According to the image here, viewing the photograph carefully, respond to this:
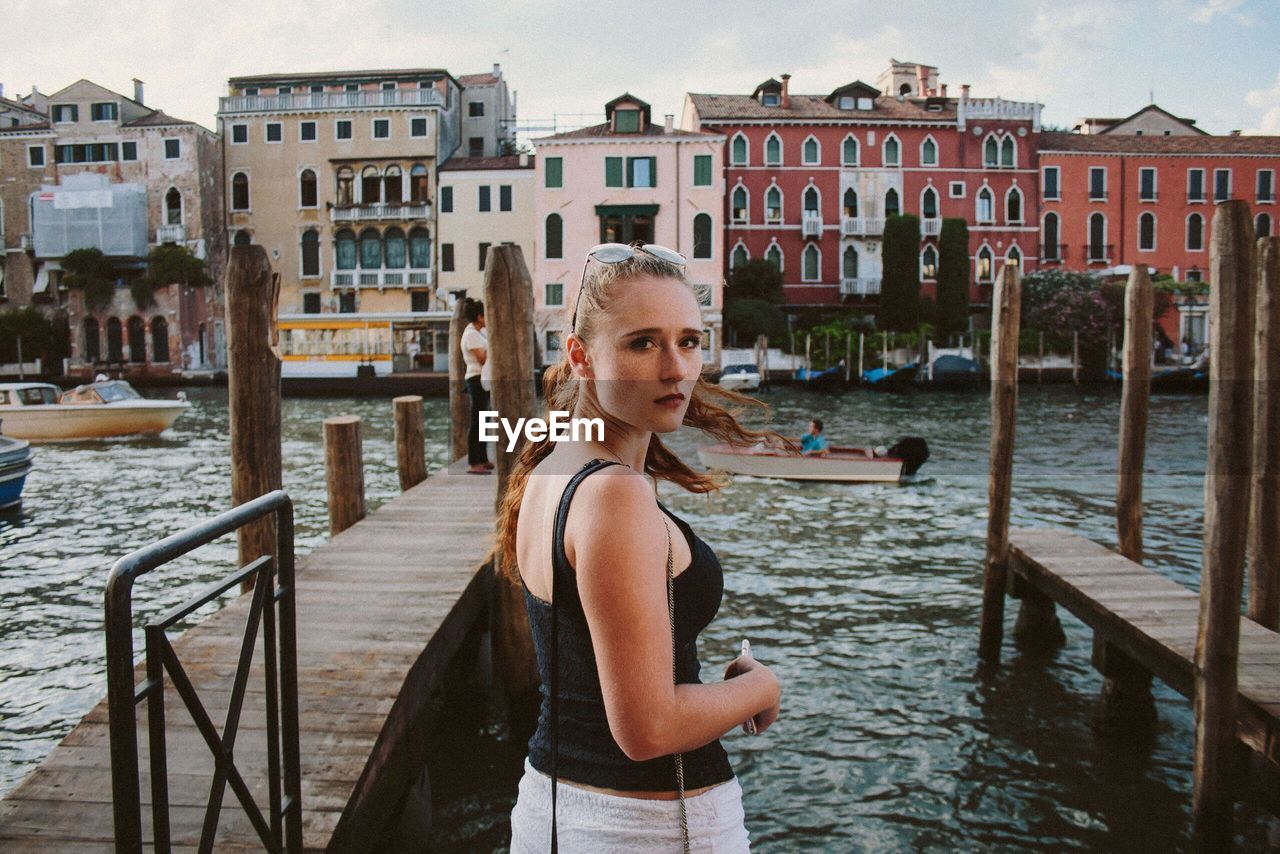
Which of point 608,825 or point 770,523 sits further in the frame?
point 770,523

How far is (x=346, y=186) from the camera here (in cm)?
3853

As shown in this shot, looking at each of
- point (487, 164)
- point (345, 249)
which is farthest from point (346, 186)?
point (487, 164)

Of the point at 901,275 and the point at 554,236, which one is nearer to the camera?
the point at 901,275

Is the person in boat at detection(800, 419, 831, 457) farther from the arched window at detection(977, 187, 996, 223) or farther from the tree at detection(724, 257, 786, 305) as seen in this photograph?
the arched window at detection(977, 187, 996, 223)

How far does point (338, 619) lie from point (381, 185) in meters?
36.0

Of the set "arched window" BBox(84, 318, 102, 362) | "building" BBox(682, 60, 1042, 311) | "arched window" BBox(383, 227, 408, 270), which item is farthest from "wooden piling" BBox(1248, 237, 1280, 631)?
"arched window" BBox(84, 318, 102, 362)

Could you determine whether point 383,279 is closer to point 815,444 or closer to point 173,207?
point 173,207

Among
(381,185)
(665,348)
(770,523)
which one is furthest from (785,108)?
(665,348)

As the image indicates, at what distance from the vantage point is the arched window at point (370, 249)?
38125 millimetres

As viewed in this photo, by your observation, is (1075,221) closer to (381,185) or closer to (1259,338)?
(381,185)

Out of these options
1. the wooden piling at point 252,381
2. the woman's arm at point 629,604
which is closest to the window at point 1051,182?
the wooden piling at point 252,381

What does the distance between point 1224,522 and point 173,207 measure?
133 feet

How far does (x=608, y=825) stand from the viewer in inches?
55.6

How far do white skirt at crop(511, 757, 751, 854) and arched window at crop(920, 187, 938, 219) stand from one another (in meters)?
37.9
